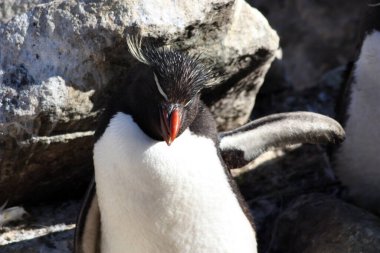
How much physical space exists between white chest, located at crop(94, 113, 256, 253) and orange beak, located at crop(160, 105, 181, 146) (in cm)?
15

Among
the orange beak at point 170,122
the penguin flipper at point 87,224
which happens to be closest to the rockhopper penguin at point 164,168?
the orange beak at point 170,122

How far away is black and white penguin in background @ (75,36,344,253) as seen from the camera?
3.12 metres

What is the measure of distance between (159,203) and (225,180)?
285 millimetres

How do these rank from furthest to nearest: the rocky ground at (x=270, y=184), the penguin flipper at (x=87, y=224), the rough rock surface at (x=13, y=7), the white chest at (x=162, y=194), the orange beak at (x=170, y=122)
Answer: the rocky ground at (x=270, y=184)
the rough rock surface at (x=13, y=7)
the penguin flipper at (x=87, y=224)
the white chest at (x=162, y=194)
the orange beak at (x=170, y=122)

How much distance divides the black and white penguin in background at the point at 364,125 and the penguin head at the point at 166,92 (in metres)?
1.05

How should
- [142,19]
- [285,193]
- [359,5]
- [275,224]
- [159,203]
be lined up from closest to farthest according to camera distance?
[159,203] < [142,19] < [275,224] < [285,193] < [359,5]

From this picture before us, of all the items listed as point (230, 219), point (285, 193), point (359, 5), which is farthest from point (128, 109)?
point (359, 5)

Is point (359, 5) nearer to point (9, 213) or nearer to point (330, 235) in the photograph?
point (330, 235)

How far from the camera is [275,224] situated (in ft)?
13.7

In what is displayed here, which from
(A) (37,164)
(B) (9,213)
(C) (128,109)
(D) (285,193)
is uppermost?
(C) (128,109)

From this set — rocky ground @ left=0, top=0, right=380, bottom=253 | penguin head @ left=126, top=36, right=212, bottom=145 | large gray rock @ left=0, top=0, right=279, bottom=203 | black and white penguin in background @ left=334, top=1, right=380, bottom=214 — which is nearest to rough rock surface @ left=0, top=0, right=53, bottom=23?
large gray rock @ left=0, top=0, right=279, bottom=203

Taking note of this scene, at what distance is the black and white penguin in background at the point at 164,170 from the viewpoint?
123 inches

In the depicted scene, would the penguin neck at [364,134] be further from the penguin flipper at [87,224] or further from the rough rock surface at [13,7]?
the rough rock surface at [13,7]

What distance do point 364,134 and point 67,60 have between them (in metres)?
1.47
